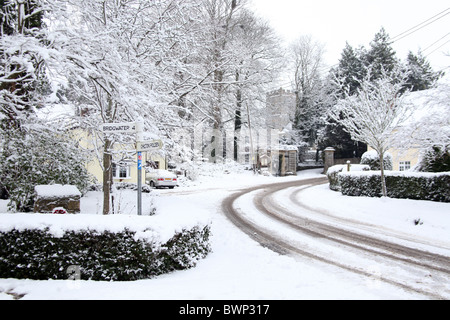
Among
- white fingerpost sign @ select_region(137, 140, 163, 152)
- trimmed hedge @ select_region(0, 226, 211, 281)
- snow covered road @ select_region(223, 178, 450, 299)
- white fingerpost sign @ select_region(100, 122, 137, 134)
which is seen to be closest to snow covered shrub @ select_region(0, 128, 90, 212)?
white fingerpost sign @ select_region(100, 122, 137, 134)

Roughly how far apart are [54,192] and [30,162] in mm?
1458

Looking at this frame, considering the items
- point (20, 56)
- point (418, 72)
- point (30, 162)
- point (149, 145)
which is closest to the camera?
point (20, 56)

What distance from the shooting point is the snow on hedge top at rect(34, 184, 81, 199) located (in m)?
7.48

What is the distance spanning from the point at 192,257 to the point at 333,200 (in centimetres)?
1181

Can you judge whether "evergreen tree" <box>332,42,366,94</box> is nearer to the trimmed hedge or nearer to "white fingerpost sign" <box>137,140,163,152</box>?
"white fingerpost sign" <box>137,140,163,152</box>

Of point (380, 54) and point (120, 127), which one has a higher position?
point (380, 54)

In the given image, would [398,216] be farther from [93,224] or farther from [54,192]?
[54,192]

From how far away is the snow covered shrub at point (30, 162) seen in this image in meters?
8.08

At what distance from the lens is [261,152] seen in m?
32.2

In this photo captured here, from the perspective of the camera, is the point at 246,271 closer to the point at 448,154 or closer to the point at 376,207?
the point at 376,207

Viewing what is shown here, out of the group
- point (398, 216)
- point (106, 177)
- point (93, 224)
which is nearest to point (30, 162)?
point (106, 177)

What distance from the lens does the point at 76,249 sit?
478cm

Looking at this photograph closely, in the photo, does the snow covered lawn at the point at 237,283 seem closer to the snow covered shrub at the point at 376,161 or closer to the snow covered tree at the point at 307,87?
the snow covered shrub at the point at 376,161

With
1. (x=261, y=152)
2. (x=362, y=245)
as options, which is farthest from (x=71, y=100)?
(x=261, y=152)
